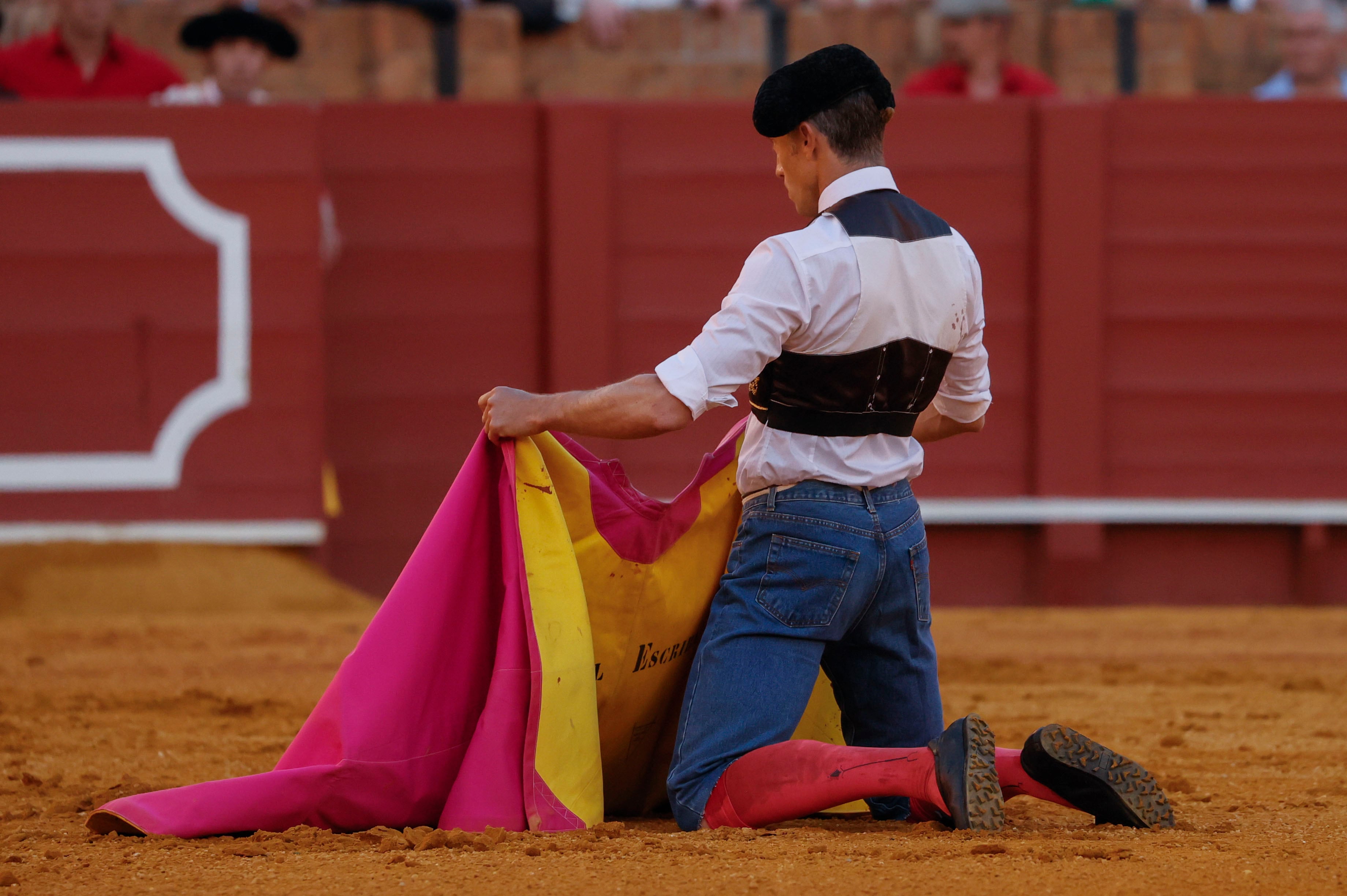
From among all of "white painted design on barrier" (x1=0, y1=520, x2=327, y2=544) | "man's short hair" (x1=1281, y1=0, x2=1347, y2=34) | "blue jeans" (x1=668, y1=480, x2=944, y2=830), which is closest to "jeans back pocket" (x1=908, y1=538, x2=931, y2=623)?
"blue jeans" (x1=668, y1=480, x2=944, y2=830)

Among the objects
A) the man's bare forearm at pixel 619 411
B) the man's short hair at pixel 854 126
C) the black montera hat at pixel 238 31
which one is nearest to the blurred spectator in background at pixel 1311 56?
the black montera hat at pixel 238 31

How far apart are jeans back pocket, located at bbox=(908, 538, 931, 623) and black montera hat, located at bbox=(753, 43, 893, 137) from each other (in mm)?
726

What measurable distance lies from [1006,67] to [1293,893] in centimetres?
501

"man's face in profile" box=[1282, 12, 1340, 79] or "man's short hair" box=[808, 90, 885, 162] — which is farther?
"man's face in profile" box=[1282, 12, 1340, 79]

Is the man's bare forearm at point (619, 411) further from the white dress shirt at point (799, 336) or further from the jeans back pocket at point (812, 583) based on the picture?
the jeans back pocket at point (812, 583)

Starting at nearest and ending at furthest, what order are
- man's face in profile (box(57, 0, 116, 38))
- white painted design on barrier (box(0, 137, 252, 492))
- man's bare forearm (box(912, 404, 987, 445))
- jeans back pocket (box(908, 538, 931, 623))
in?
1. jeans back pocket (box(908, 538, 931, 623))
2. man's bare forearm (box(912, 404, 987, 445))
3. white painted design on barrier (box(0, 137, 252, 492))
4. man's face in profile (box(57, 0, 116, 38))

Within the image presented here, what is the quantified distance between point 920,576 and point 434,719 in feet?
2.76

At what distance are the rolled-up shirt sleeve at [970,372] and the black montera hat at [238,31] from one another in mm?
4121

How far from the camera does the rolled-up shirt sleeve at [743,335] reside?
2.48m

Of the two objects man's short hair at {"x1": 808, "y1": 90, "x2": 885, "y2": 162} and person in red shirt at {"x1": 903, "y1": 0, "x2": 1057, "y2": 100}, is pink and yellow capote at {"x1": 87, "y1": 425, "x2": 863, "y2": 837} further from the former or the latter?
person in red shirt at {"x1": 903, "y1": 0, "x2": 1057, "y2": 100}

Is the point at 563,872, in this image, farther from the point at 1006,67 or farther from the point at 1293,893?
the point at 1006,67

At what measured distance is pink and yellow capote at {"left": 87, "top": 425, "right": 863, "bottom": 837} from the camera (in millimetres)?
2623

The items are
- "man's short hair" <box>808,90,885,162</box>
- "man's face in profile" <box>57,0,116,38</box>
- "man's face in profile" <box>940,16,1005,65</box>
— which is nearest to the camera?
"man's short hair" <box>808,90,885,162</box>

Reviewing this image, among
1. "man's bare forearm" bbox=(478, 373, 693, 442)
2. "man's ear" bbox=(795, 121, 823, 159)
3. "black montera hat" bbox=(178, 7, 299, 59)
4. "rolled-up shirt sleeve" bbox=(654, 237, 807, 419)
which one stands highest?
"black montera hat" bbox=(178, 7, 299, 59)
